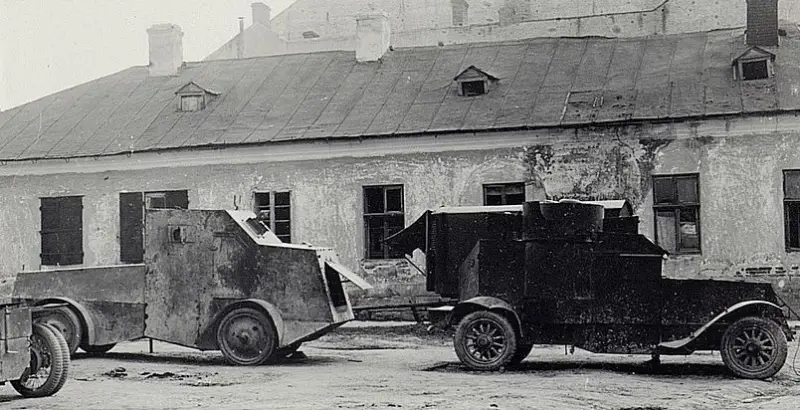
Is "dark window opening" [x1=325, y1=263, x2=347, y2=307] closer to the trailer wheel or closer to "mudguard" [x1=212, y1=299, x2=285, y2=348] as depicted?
"mudguard" [x1=212, y1=299, x2=285, y2=348]

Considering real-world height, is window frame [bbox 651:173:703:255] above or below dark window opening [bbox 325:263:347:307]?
above

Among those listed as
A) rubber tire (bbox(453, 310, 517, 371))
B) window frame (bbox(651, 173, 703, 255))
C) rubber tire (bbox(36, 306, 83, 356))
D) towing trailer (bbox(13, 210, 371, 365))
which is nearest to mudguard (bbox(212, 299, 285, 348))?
towing trailer (bbox(13, 210, 371, 365))

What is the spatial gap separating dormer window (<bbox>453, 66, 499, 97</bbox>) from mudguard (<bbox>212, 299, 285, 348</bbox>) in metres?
8.17

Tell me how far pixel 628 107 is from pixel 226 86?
9141 mm

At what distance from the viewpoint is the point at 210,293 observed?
535 inches

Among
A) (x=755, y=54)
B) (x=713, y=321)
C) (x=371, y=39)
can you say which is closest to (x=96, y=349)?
(x=713, y=321)

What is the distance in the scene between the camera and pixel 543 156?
1855 cm

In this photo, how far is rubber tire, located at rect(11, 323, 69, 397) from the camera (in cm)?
1000

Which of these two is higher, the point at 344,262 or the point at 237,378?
the point at 344,262

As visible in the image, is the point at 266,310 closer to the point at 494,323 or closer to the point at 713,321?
the point at 494,323

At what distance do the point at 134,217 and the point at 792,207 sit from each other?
12.3 metres

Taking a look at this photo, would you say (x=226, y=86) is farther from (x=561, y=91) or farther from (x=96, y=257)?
(x=561, y=91)

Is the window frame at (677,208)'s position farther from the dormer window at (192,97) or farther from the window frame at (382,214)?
the dormer window at (192,97)

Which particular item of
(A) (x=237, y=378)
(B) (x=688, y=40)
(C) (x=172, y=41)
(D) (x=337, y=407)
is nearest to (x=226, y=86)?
(C) (x=172, y=41)
